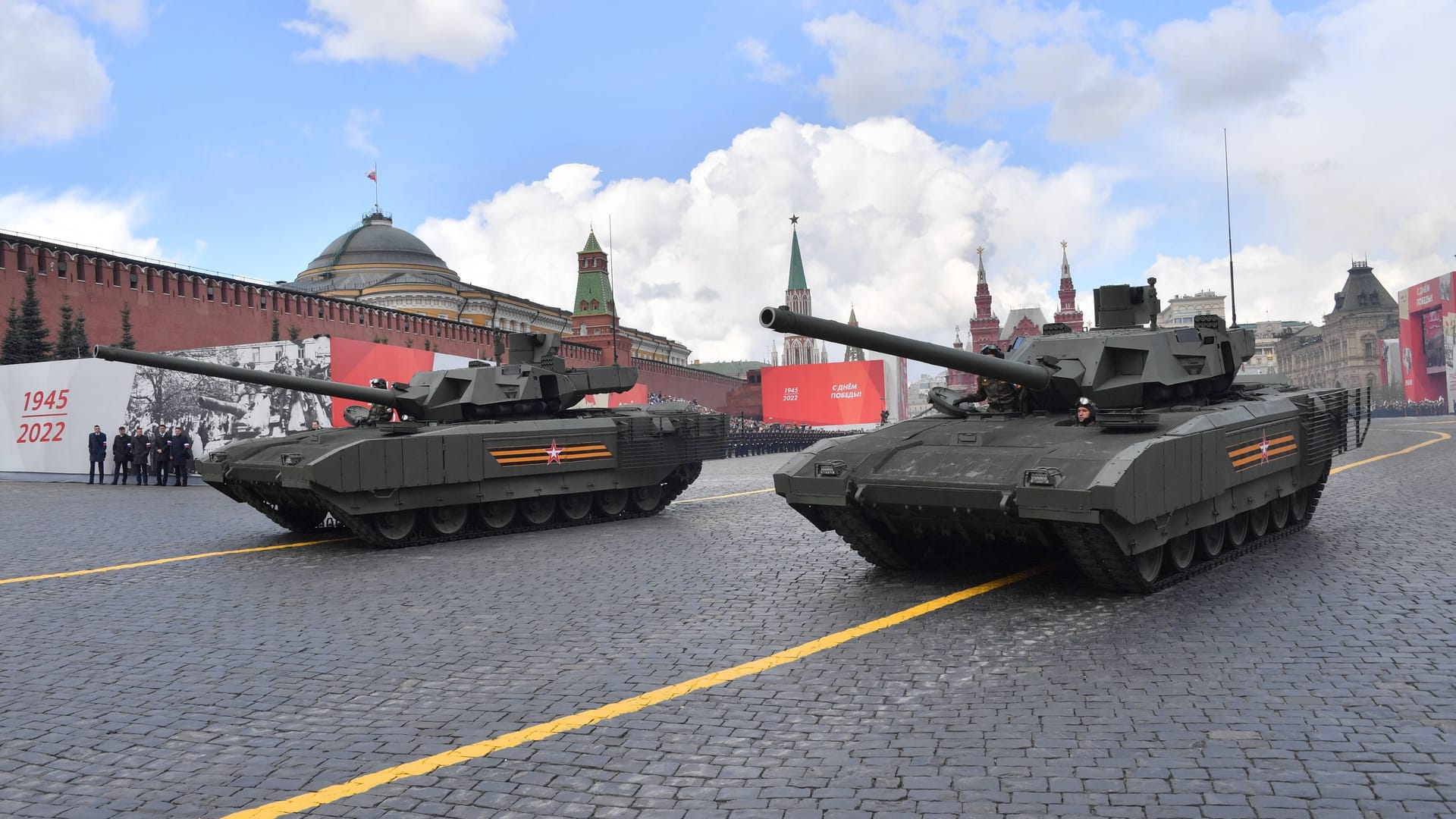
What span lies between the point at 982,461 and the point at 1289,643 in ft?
8.13

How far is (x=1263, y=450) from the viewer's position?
977 centimetres

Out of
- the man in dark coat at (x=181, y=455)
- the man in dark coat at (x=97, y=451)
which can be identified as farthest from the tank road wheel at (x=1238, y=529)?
the man in dark coat at (x=97, y=451)

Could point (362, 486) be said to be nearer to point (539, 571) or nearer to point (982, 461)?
point (539, 571)

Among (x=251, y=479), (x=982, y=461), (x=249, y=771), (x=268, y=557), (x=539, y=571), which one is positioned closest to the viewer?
(x=249, y=771)

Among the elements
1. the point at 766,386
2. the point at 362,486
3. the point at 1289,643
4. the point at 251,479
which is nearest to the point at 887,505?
the point at 1289,643

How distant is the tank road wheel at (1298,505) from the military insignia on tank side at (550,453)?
8129 mm

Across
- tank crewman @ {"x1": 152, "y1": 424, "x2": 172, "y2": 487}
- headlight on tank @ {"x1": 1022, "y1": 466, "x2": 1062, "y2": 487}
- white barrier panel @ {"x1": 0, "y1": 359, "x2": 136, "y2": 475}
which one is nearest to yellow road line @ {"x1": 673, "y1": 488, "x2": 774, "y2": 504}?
headlight on tank @ {"x1": 1022, "y1": 466, "x2": 1062, "y2": 487}

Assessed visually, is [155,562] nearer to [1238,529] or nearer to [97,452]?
[1238,529]

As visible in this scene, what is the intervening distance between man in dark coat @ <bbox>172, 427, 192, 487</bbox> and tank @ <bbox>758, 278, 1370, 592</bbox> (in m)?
19.0

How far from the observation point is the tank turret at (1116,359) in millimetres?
8906

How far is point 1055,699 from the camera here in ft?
18.3

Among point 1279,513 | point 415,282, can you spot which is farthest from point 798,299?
point 1279,513

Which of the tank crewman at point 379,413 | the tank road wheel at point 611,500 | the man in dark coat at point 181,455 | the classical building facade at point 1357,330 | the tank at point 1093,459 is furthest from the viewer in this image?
the classical building facade at point 1357,330

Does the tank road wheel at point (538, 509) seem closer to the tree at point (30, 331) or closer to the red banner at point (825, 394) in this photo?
the tree at point (30, 331)
